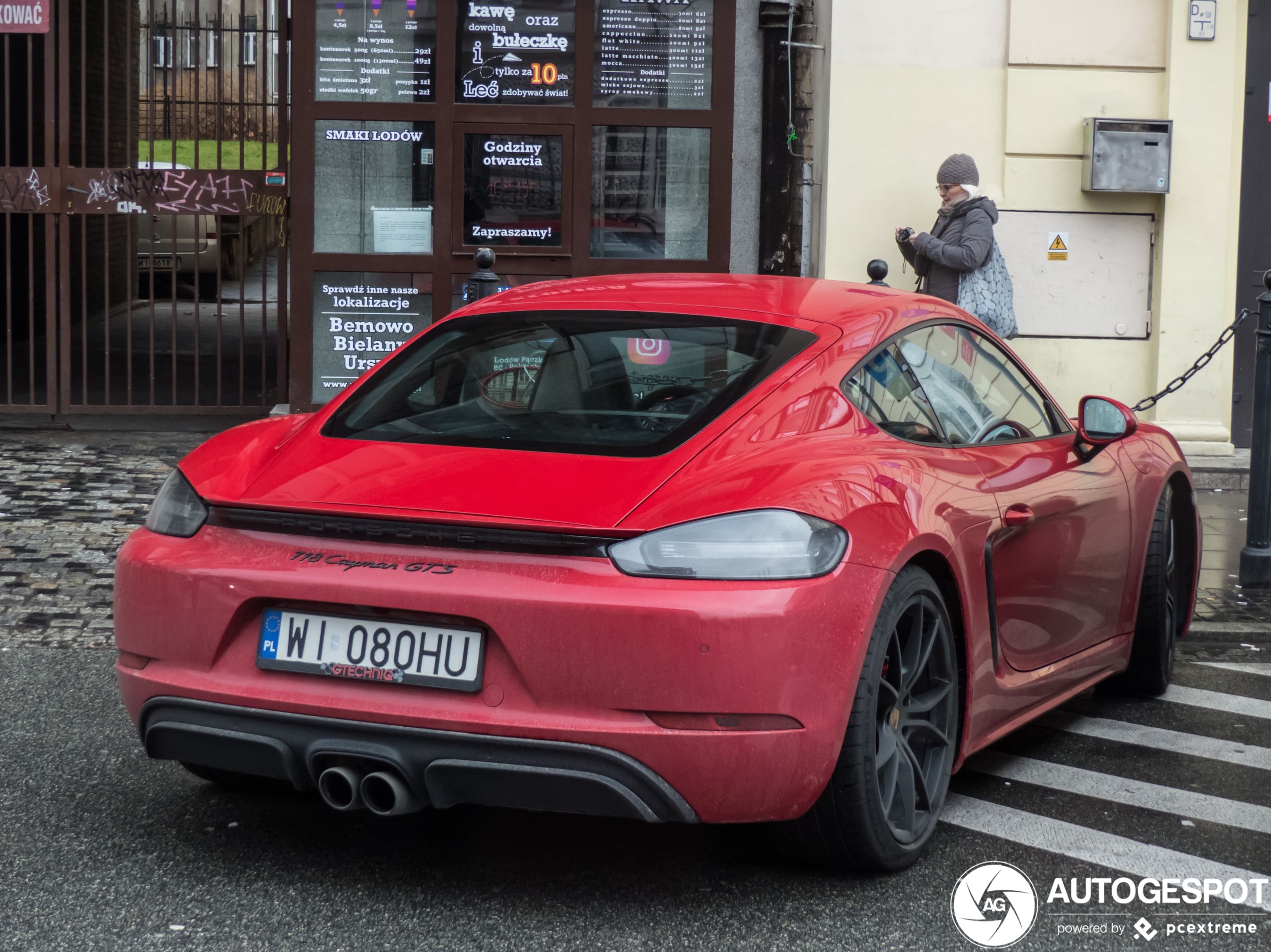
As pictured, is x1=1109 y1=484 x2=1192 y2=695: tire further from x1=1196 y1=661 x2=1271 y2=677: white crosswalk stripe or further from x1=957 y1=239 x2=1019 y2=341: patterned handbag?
x1=957 y1=239 x2=1019 y2=341: patterned handbag

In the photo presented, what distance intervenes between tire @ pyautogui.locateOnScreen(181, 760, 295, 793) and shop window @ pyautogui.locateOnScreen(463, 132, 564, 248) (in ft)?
21.9

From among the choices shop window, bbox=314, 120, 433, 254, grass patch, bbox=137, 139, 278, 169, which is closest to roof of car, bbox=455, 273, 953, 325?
shop window, bbox=314, 120, 433, 254

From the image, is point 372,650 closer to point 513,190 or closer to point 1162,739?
point 1162,739

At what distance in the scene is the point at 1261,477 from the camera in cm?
701

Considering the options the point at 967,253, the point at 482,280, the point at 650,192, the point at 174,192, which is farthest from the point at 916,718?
the point at 174,192

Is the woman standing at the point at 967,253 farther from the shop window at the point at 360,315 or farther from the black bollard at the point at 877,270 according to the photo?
the shop window at the point at 360,315

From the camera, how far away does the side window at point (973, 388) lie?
4.14 m

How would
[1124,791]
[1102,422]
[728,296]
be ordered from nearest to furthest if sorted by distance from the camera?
[728,296] → [1124,791] → [1102,422]

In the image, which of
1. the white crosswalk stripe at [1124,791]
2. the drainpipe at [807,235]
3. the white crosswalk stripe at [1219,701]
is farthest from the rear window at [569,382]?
the drainpipe at [807,235]

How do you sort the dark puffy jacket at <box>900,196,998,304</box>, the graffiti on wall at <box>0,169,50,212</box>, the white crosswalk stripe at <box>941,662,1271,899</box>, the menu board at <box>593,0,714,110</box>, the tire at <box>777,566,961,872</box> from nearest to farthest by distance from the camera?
the tire at <box>777,566,961,872</box> < the white crosswalk stripe at <box>941,662,1271,899</box> < the dark puffy jacket at <box>900,196,998,304</box> < the menu board at <box>593,0,714,110</box> < the graffiti on wall at <box>0,169,50,212</box>

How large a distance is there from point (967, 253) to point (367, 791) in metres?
6.16

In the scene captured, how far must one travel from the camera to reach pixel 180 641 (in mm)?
3402

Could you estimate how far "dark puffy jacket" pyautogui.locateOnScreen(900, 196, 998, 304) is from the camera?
28.4ft

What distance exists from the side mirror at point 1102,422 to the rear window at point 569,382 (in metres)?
1.16
